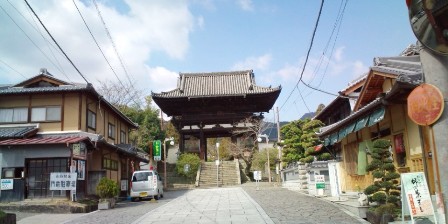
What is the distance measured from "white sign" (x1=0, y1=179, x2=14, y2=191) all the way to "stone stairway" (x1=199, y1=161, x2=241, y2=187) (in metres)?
18.8

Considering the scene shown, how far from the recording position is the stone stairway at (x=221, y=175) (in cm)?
3409

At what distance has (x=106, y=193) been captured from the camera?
57.3ft

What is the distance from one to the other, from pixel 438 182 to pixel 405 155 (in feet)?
25.7

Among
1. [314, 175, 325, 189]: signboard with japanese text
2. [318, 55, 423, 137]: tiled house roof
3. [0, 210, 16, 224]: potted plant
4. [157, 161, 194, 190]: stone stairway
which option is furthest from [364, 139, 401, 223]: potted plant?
[157, 161, 194, 190]: stone stairway

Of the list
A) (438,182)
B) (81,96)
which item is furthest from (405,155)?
(81,96)

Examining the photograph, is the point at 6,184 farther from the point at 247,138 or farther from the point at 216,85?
the point at 216,85

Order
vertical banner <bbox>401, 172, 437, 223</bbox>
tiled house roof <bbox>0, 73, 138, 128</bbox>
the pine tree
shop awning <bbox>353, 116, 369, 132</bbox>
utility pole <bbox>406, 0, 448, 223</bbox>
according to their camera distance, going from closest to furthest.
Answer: utility pole <bbox>406, 0, 448, 223</bbox> → vertical banner <bbox>401, 172, 437, 223</bbox> → the pine tree → shop awning <bbox>353, 116, 369, 132</bbox> → tiled house roof <bbox>0, 73, 138, 128</bbox>

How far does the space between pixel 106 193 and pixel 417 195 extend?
571 inches

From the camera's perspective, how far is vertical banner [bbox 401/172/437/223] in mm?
6329

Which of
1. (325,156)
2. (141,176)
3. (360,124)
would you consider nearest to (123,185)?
(141,176)

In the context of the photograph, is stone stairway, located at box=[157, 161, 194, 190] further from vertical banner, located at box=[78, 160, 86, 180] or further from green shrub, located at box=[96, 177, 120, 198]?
green shrub, located at box=[96, 177, 120, 198]

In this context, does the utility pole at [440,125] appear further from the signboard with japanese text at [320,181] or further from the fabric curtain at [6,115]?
the fabric curtain at [6,115]

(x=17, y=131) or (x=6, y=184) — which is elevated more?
(x=17, y=131)

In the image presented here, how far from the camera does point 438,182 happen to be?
410cm
